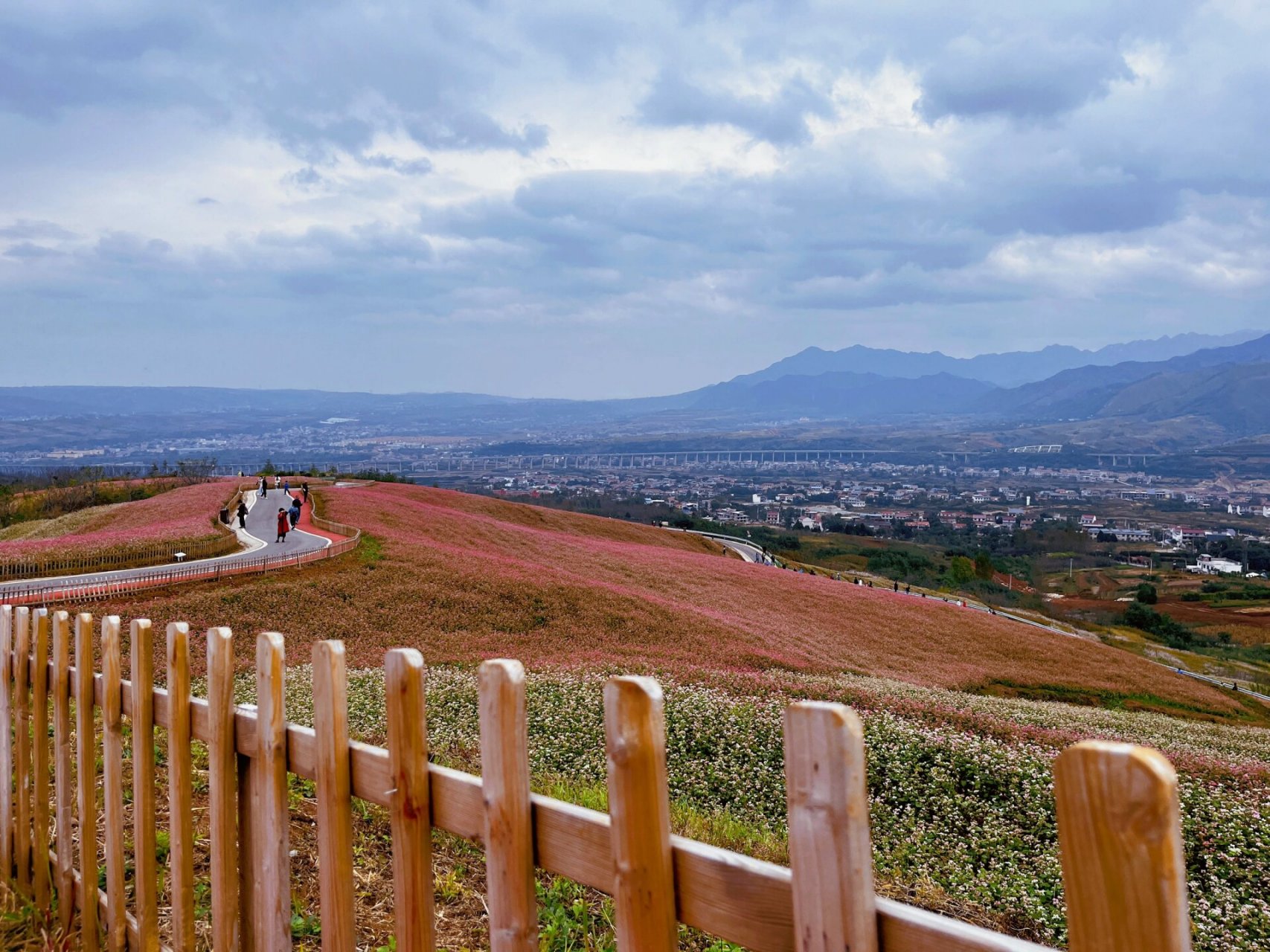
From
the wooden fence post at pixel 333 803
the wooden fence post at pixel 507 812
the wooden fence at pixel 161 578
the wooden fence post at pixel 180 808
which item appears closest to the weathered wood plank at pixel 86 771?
the wooden fence post at pixel 180 808

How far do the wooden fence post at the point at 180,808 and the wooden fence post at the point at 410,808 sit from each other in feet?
4.52

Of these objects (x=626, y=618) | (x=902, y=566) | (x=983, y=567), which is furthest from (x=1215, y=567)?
(x=626, y=618)

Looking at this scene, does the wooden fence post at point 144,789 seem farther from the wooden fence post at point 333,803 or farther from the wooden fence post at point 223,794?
the wooden fence post at point 333,803

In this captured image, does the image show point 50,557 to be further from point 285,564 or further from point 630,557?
point 630,557

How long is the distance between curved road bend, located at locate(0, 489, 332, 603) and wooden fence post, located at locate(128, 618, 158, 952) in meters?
18.3

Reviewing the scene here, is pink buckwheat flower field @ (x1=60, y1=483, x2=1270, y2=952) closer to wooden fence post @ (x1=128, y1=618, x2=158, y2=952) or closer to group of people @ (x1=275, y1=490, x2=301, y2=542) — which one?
group of people @ (x1=275, y1=490, x2=301, y2=542)

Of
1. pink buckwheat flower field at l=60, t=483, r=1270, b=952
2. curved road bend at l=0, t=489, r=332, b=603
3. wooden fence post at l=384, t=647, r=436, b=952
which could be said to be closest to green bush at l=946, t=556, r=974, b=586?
pink buckwheat flower field at l=60, t=483, r=1270, b=952

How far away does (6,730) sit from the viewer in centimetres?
485

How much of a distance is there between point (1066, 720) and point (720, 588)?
17223mm

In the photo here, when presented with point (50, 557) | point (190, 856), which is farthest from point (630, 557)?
point (190, 856)

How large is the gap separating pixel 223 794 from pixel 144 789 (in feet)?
2.17

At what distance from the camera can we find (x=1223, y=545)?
4488 inches

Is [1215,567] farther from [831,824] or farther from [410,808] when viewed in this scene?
[831,824]

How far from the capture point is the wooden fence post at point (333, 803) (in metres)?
2.75
